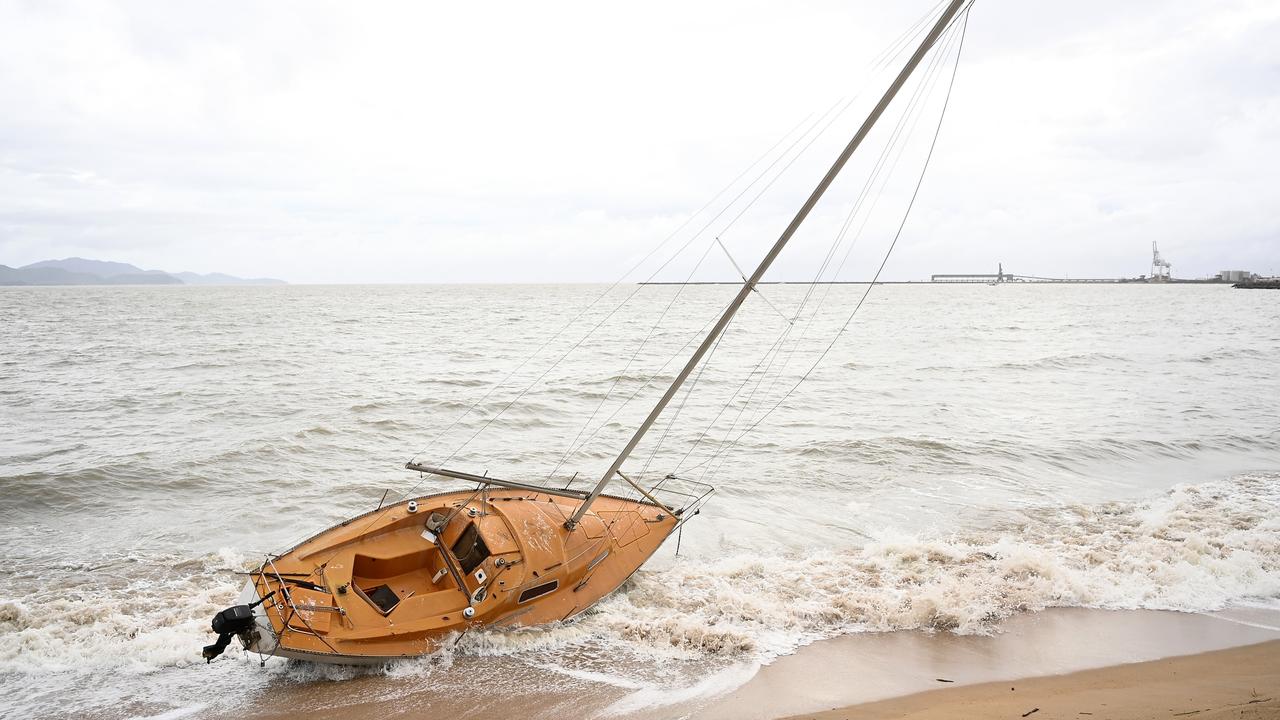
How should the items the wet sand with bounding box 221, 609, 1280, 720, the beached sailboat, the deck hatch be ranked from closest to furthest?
the wet sand with bounding box 221, 609, 1280, 720 < the beached sailboat < the deck hatch

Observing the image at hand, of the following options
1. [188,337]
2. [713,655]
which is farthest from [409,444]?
[188,337]

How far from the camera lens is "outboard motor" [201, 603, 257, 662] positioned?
295 inches

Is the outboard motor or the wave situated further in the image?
the wave

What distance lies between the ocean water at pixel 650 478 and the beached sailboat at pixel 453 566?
1.52 ft

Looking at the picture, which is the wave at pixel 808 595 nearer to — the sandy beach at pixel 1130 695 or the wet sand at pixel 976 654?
the wet sand at pixel 976 654

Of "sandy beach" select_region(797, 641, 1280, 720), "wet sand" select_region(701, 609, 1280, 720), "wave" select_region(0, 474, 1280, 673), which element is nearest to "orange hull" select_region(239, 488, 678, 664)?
"wave" select_region(0, 474, 1280, 673)

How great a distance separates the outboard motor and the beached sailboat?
0.04ft

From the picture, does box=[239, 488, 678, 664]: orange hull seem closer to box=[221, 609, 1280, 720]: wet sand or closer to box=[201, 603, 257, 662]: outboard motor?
box=[201, 603, 257, 662]: outboard motor

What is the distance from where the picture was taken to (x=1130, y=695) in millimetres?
7660

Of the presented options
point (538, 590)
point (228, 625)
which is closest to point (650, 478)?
point (538, 590)

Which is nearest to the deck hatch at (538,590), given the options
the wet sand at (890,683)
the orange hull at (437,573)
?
the orange hull at (437,573)

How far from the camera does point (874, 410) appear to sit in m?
25.9

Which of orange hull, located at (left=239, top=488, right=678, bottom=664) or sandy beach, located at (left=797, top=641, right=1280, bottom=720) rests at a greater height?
orange hull, located at (left=239, top=488, right=678, bottom=664)

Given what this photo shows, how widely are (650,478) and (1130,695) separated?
11.1 m
